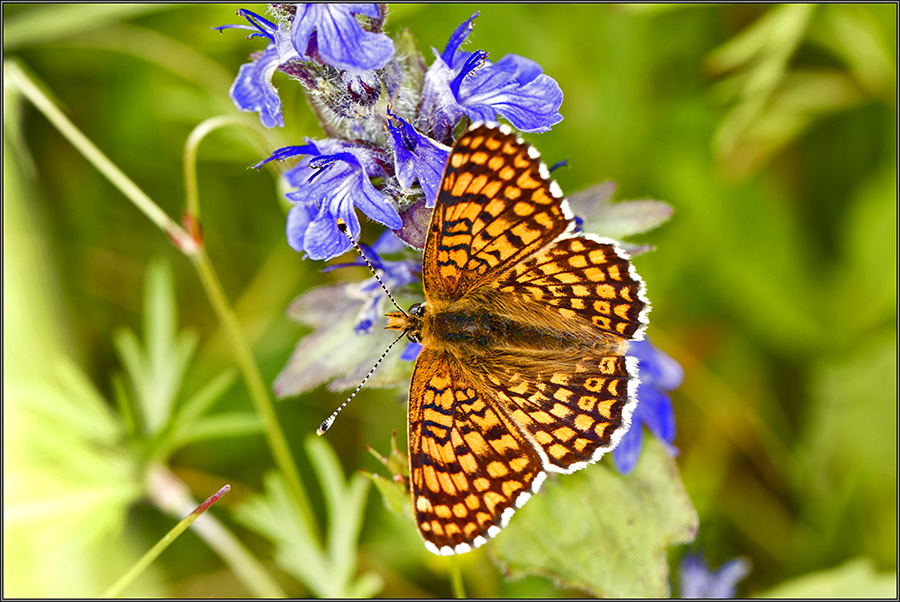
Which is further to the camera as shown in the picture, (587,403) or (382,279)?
(382,279)

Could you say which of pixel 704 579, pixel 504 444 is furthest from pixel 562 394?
pixel 704 579

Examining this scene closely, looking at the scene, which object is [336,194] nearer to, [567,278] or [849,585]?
[567,278]

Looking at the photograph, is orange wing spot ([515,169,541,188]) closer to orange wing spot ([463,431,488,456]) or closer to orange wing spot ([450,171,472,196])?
orange wing spot ([450,171,472,196])

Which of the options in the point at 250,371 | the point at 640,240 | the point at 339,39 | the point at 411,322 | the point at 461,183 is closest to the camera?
the point at 339,39

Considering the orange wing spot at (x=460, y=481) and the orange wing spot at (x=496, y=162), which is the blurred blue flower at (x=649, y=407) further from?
the orange wing spot at (x=496, y=162)

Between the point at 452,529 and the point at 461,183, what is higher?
the point at 461,183

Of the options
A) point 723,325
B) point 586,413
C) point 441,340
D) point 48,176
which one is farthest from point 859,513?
point 48,176

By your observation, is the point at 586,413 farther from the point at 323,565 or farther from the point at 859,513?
the point at 859,513
